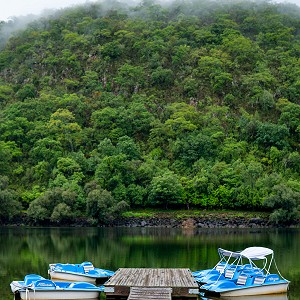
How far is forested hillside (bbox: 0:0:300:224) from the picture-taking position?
98.9m

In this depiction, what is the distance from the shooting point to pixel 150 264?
4234 centimetres

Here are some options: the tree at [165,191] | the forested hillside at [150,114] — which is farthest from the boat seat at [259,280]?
the tree at [165,191]

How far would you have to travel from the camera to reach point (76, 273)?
115ft

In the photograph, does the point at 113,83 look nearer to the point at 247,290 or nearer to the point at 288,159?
the point at 288,159

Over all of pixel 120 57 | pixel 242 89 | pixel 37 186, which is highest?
pixel 120 57

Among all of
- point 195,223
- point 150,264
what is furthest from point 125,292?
point 195,223

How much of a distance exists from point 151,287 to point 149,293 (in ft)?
5.05

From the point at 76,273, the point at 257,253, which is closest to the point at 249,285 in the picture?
the point at 257,253

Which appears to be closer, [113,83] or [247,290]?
[247,290]

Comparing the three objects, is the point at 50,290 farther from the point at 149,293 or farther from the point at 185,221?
the point at 185,221

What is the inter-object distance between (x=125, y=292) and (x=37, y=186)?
7724 centimetres

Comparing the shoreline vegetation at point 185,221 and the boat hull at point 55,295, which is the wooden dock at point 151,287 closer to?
the boat hull at point 55,295

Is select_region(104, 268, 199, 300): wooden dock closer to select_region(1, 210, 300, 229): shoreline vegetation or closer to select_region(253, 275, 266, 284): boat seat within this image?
select_region(253, 275, 266, 284): boat seat

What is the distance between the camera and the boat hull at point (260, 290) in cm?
3064
